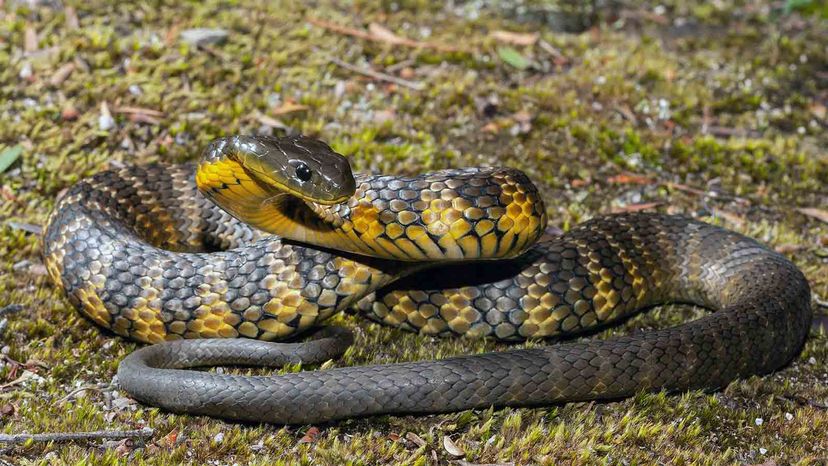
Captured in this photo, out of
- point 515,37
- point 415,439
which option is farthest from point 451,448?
point 515,37

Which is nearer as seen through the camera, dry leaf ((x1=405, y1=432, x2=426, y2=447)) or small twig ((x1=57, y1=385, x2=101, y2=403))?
dry leaf ((x1=405, y1=432, x2=426, y2=447))

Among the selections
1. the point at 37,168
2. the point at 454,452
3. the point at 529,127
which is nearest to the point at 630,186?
the point at 529,127

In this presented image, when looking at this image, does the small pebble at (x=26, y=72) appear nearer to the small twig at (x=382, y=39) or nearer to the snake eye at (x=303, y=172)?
the small twig at (x=382, y=39)

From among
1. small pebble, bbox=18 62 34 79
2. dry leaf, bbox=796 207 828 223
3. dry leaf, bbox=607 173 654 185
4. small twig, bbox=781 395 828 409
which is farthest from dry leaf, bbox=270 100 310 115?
small twig, bbox=781 395 828 409

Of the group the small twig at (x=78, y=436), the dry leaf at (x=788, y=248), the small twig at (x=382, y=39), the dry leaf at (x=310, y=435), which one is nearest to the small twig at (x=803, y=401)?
the dry leaf at (x=788, y=248)

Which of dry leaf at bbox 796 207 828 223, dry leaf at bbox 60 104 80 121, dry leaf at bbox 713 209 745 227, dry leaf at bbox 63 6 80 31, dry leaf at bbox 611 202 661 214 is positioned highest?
dry leaf at bbox 63 6 80 31

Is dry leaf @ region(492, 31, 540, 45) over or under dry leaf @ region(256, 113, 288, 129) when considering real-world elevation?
over

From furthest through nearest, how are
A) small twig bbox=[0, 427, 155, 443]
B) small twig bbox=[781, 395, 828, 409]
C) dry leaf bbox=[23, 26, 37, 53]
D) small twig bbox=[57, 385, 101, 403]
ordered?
dry leaf bbox=[23, 26, 37, 53], small twig bbox=[781, 395, 828, 409], small twig bbox=[57, 385, 101, 403], small twig bbox=[0, 427, 155, 443]

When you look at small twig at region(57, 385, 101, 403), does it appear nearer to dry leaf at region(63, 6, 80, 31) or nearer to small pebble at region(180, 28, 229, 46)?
small pebble at region(180, 28, 229, 46)

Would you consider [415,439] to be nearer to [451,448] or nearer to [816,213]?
[451,448]

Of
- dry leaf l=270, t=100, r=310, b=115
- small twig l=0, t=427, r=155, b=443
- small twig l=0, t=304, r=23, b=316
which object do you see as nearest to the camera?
small twig l=0, t=427, r=155, b=443
